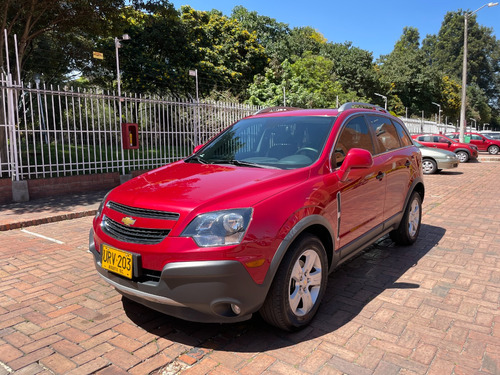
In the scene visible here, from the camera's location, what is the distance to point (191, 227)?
249 centimetres

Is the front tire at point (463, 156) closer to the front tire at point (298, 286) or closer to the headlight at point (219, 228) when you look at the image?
the front tire at point (298, 286)

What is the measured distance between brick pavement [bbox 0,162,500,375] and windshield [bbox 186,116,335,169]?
1365mm

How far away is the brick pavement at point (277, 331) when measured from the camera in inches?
100

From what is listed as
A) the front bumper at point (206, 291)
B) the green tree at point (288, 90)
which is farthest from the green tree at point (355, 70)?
the front bumper at point (206, 291)

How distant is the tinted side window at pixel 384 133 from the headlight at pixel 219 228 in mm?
2435

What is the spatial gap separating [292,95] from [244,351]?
19772 mm

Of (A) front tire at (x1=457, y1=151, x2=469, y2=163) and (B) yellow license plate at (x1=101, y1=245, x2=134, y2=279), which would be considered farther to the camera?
(A) front tire at (x1=457, y1=151, x2=469, y2=163)

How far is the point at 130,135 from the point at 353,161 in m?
7.58

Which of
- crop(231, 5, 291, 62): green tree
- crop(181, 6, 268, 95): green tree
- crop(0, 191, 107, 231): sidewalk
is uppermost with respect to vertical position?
crop(231, 5, 291, 62): green tree

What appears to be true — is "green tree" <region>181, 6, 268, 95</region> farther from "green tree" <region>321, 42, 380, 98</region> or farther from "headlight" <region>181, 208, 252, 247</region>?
"headlight" <region>181, 208, 252, 247</region>

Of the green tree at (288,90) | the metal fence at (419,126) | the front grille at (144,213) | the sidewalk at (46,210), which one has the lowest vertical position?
the sidewalk at (46,210)

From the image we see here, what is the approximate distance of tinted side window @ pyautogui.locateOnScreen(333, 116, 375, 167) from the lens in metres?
3.50

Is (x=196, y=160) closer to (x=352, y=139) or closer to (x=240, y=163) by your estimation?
(x=240, y=163)

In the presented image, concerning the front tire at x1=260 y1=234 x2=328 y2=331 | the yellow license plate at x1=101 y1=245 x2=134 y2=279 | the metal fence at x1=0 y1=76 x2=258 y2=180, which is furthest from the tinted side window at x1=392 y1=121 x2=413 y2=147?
the metal fence at x1=0 y1=76 x2=258 y2=180
